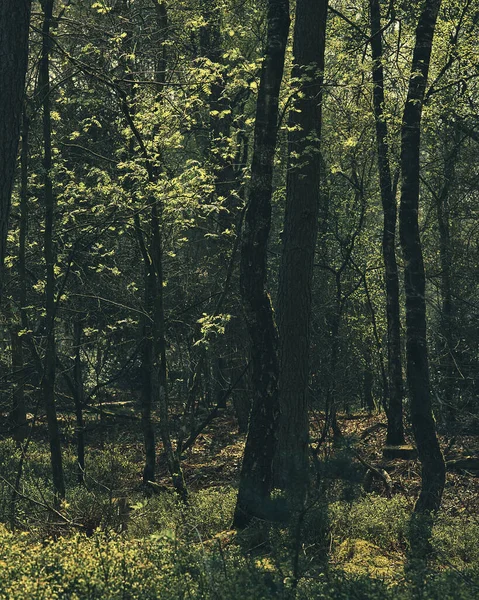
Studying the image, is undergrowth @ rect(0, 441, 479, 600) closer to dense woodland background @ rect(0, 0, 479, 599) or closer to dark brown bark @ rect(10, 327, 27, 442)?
dense woodland background @ rect(0, 0, 479, 599)

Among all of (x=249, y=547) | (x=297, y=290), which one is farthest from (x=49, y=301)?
(x=249, y=547)

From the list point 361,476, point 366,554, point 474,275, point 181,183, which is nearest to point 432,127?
point 474,275

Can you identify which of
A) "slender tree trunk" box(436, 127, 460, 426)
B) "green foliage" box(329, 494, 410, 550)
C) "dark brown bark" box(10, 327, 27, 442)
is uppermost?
"slender tree trunk" box(436, 127, 460, 426)

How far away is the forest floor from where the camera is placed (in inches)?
233

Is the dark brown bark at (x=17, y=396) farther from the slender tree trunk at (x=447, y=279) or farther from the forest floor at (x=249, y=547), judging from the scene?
the slender tree trunk at (x=447, y=279)

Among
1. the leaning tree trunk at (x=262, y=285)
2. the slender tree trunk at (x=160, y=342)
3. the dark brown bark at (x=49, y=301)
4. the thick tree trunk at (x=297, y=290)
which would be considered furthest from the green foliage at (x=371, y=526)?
the dark brown bark at (x=49, y=301)

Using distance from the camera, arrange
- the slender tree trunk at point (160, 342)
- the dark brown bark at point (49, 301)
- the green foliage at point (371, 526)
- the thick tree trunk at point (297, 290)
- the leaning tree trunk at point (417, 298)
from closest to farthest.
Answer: the green foliage at point (371, 526) < the leaning tree trunk at point (417, 298) < the thick tree trunk at point (297, 290) < the dark brown bark at point (49, 301) < the slender tree trunk at point (160, 342)

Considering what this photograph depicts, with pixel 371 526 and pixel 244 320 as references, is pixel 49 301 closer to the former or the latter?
pixel 244 320

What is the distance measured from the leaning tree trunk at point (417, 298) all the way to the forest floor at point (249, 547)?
0.60 metres

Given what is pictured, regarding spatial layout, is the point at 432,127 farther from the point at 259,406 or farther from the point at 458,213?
the point at 259,406

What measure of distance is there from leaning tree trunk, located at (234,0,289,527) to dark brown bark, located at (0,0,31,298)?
3140mm

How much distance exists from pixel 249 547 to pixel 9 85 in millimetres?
5405

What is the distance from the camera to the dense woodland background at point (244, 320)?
698 centimetres

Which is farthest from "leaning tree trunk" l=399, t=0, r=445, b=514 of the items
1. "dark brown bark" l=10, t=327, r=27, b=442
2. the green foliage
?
→ "dark brown bark" l=10, t=327, r=27, b=442
